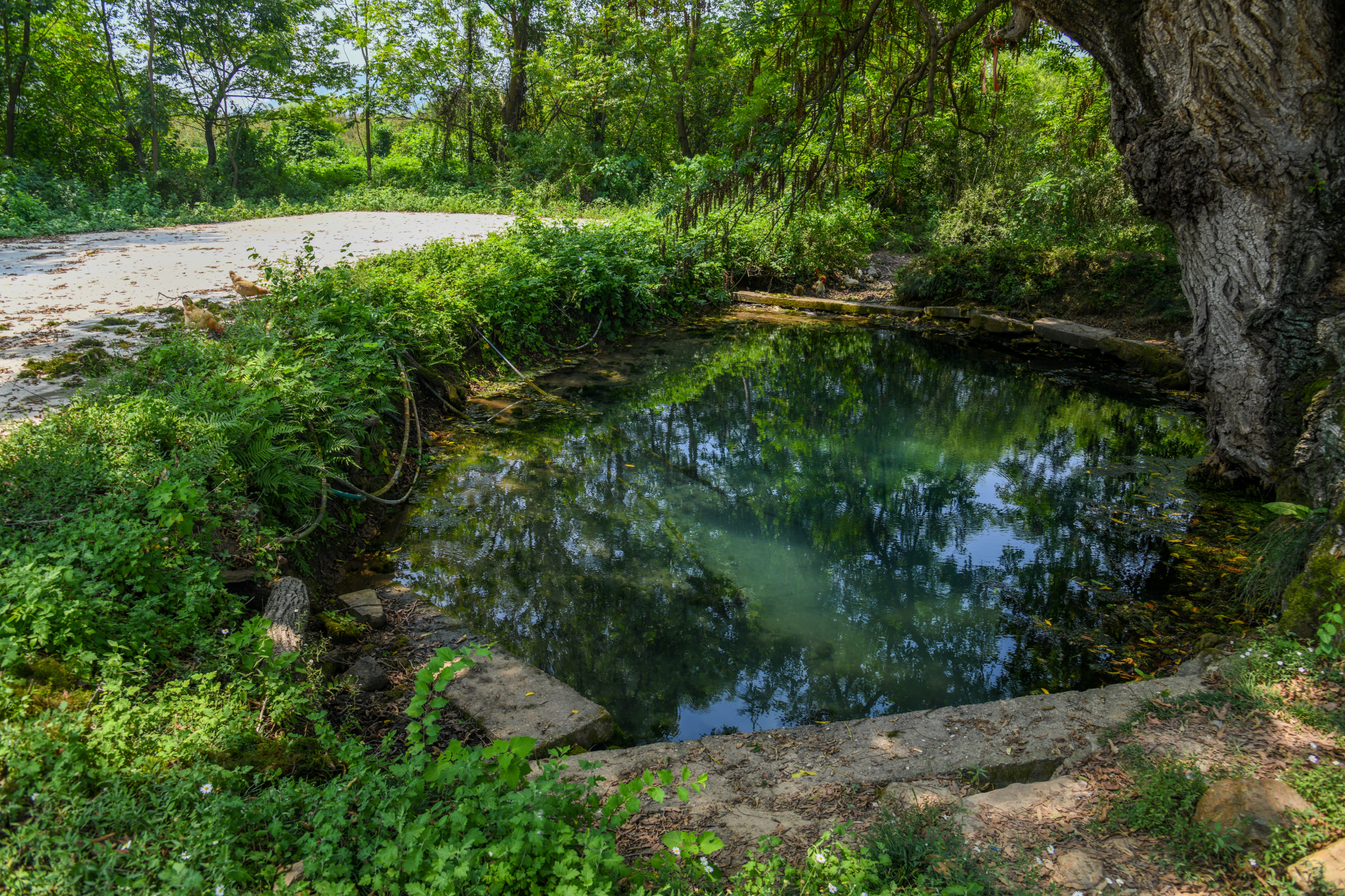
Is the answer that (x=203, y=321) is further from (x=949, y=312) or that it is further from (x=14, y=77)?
(x=14, y=77)

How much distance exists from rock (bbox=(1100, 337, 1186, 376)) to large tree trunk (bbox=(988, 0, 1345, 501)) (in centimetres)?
404

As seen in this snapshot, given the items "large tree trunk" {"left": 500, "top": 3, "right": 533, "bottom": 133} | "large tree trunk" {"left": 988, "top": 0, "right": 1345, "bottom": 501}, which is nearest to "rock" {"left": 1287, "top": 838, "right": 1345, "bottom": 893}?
"large tree trunk" {"left": 988, "top": 0, "right": 1345, "bottom": 501}

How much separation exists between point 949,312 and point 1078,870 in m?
11.5

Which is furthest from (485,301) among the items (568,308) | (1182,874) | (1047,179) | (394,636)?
(1047,179)

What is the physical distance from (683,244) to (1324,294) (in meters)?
9.03

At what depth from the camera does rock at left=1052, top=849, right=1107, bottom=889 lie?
213 centimetres

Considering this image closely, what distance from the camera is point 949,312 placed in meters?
12.5

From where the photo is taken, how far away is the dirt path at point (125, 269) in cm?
585

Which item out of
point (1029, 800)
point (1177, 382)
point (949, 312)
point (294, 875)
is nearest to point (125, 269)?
point (294, 875)

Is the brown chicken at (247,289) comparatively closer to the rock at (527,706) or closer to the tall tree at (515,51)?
the rock at (527,706)

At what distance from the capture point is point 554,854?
1996 millimetres

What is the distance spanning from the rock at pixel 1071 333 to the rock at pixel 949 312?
3.98 feet

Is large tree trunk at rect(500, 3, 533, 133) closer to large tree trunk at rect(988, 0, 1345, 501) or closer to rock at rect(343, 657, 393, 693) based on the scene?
large tree trunk at rect(988, 0, 1345, 501)

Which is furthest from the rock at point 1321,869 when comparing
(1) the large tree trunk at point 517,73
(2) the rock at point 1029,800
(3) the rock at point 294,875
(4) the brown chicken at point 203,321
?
(1) the large tree trunk at point 517,73
